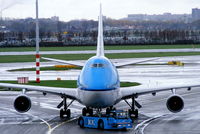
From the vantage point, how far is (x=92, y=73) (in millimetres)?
34000

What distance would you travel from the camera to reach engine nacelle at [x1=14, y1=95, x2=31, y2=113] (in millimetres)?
37875

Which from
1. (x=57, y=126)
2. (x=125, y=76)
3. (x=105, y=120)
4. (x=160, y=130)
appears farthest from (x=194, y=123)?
(x=125, y=76)

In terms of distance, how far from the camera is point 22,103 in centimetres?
3797

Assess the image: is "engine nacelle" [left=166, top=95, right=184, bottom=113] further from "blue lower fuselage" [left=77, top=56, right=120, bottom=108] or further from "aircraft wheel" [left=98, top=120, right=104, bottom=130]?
"aircraft wheel" [left=98, top=120, right=104, bottom=130]

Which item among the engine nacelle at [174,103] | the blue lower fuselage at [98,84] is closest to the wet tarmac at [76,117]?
the engine nacelle at [174,103]

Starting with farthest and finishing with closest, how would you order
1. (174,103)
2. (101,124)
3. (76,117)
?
(76,117)
(174,103)
(101,124)

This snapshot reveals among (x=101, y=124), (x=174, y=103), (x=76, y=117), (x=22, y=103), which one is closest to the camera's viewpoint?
(x=101, y=124)

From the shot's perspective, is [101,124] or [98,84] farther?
[101,124]

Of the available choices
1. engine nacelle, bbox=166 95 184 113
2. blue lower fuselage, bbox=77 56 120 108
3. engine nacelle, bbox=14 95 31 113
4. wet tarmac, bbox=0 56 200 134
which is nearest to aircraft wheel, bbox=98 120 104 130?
wet tarmac, bbox=0 56 200 134

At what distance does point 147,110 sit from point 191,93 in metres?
13.4

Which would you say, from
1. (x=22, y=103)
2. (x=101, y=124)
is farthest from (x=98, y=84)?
(x=22, y=103)

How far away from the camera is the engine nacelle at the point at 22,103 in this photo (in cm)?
3788

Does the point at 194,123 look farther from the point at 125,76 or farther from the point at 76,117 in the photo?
the point at 125,76

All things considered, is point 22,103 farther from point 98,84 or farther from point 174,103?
point 174,103
